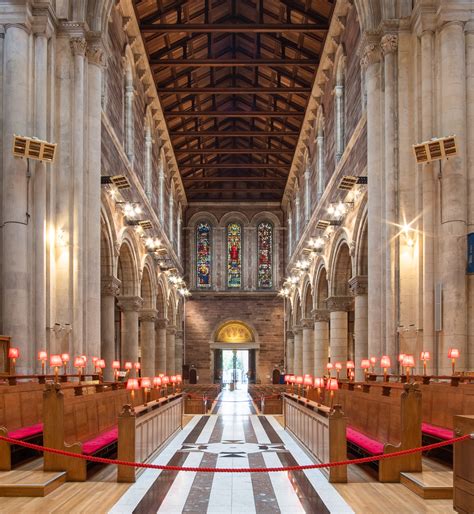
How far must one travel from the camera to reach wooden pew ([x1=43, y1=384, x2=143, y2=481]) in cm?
997

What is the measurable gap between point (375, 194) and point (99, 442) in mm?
11492

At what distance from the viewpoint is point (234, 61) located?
30.2m

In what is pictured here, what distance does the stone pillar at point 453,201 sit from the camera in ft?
55.0

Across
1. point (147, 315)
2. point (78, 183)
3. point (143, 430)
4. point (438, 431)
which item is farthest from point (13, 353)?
point (147, 315)

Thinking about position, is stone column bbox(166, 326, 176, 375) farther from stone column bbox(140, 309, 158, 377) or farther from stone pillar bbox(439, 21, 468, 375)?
stone pillar bbox(439, 21, 468, 375)

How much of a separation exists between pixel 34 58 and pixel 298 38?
15.0m

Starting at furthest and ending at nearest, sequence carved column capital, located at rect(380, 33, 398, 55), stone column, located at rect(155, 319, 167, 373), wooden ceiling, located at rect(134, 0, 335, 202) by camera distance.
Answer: stone column, located at rect(155, 319, 167, 373) → wooden ceiling, located at rect(134, 0, 335, 202) → carved column capital, located at rect(380, 33, 398, 55)

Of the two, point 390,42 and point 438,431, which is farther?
point 390,42

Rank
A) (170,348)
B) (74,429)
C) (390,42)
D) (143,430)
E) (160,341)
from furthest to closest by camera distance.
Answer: (170,348) < (160,341) < (390,42) < (143,430) < (74,429)

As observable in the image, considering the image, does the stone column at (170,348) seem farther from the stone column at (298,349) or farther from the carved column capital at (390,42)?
the carved column capital at (390,42)

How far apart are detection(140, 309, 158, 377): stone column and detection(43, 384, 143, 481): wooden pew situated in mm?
22322

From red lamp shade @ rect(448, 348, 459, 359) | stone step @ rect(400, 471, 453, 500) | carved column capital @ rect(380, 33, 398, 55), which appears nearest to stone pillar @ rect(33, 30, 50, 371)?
carved column capital @ rect(380, 33, 398, 55)

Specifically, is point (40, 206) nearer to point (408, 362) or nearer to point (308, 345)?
point (408, 362)

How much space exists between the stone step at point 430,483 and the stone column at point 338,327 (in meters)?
19.8
